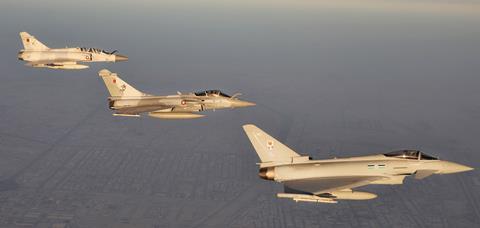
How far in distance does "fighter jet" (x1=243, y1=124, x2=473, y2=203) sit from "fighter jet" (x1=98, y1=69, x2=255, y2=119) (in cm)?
1502

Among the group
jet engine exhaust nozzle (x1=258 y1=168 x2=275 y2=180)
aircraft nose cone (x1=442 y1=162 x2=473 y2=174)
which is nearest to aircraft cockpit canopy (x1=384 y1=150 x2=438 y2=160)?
aircraft nose cone (x1=442 y1=162 x2=473 y2=174)

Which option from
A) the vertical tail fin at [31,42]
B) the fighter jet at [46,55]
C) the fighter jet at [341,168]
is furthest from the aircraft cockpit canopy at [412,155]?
the vertical tail fin at [31,42]

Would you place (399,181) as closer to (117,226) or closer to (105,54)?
(105,54)

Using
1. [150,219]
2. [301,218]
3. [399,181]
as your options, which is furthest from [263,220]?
[399,181]

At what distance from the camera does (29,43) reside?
230 ft

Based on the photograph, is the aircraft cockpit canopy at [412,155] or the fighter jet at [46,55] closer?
the aircraft cockpit canopy at [412,155]

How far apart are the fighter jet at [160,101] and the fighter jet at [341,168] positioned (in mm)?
15024

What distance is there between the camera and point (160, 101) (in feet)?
201

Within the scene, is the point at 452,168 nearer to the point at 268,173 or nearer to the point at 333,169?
the point at 333,169

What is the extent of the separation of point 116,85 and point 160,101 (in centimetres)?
536

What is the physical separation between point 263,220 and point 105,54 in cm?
13548

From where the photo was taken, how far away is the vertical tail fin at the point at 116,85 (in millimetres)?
60281

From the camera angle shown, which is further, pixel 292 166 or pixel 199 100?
pixel 199 100

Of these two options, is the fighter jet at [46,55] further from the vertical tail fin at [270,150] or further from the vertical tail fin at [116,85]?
the vertical tail fin at [270,150]
